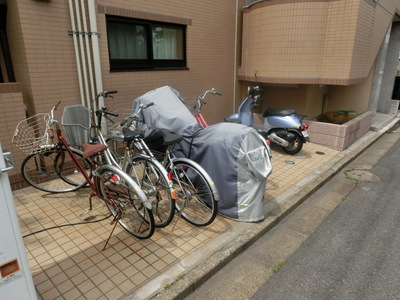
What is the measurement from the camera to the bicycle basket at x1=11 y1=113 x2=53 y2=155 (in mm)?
3888

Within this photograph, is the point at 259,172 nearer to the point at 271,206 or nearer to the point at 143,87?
the point at 271,206

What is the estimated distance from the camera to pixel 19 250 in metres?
1.92

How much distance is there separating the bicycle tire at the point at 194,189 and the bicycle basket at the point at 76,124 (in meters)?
1.36

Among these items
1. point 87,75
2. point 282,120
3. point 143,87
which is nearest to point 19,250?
point 87,75

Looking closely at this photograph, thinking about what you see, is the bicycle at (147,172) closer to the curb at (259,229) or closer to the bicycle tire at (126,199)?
the bicycle tire at (126,199)

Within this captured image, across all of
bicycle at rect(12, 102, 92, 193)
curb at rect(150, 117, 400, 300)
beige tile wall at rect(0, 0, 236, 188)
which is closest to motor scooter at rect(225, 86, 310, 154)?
curb at rect(150, 117, 400, 300)

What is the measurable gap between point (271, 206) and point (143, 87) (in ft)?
11.7

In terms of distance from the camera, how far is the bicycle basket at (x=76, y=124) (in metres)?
3.87

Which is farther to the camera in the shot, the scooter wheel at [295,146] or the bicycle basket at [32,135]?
the scooter wheel at [295,146]

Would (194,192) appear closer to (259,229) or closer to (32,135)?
(259,229)

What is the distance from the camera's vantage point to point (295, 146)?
6629 mm

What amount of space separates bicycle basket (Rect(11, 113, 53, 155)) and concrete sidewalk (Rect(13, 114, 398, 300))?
0.81 meters

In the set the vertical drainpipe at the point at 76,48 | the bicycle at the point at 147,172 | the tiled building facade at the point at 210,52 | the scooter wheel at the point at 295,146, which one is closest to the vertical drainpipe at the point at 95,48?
the tiled building facade at the point at 210,52

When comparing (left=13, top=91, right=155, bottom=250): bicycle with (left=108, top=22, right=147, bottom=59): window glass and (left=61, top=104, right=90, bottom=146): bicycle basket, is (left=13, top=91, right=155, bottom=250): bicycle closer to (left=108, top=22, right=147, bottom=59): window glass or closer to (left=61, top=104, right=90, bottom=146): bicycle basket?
(left=61, top=104, right=90, bottom=146): bicycle basket
